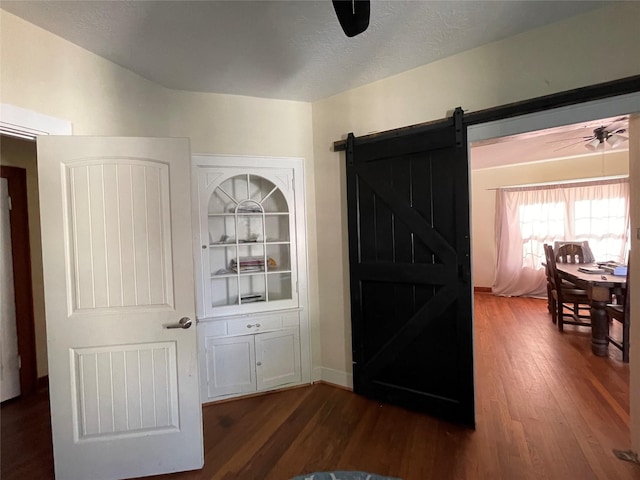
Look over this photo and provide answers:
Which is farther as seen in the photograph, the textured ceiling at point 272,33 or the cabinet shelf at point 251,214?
the cabinet shelf at point 251,214

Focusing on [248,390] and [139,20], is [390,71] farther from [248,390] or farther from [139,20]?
[248,390]

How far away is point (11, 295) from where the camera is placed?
2.73m

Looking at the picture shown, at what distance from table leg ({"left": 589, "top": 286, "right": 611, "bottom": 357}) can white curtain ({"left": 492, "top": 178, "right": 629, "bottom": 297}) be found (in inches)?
101

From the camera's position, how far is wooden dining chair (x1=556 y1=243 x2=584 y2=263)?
184 inches

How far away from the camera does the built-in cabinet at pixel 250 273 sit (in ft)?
8.39

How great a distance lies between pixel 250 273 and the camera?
8.94 ft

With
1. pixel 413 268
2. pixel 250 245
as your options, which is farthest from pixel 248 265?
pixel 413 268

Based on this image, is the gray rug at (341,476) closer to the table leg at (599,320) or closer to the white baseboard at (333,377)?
the white baseboard at (333,377)

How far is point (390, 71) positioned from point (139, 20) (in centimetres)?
169

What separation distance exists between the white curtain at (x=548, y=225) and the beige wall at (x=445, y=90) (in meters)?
4.69

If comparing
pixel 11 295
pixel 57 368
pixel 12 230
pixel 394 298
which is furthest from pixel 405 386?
pixel 12 230

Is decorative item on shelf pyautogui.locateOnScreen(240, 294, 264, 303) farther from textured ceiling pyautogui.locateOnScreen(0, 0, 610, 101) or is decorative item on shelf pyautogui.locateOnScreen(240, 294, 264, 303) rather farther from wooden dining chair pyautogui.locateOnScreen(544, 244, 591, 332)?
wooden dining chair pyautogui.locateOnScreen(544, 244, 591, 332)

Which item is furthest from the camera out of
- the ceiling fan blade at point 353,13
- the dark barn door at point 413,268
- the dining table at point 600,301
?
the dining table at point 600,301

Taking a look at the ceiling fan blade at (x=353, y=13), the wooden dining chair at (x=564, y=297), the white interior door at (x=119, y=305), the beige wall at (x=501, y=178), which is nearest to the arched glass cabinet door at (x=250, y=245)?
the white interior door at (x=119, y=305)
